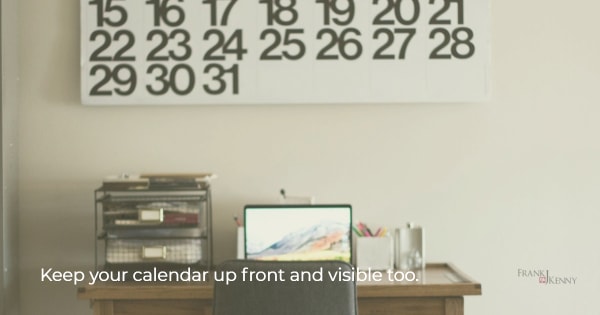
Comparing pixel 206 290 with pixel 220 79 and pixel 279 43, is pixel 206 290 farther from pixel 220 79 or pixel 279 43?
pixel 279 43

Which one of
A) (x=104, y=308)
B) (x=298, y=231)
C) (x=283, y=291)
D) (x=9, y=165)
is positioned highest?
(x=9, y=165)

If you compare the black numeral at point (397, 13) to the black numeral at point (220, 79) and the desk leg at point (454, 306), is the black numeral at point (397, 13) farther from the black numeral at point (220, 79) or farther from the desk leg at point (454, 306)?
the desk leg at point (454, 306)

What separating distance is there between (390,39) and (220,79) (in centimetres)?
67

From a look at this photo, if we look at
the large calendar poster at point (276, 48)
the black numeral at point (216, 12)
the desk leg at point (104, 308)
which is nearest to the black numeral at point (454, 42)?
the large calendar poster at point (276, 48)

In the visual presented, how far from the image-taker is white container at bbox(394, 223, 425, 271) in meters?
3.19

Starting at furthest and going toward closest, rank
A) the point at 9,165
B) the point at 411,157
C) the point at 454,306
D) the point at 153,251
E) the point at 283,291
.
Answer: the point at 411,157, the point at 9,165, the point at 153,251, the point at 454,306, the point at 283,291

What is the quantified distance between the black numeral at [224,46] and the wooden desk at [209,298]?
0.91 meters

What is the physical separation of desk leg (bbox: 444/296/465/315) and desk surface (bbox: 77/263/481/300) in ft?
0.08

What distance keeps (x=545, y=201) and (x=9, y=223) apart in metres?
2.08

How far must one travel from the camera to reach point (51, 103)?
331cm

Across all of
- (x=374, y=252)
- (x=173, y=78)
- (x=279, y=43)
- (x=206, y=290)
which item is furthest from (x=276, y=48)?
(x=206, y=290)

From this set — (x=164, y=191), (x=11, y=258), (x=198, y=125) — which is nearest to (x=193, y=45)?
(x=198, y=125)

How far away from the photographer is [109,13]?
10.6 ft

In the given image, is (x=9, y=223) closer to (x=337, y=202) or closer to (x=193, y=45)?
(x=193, y=45)
